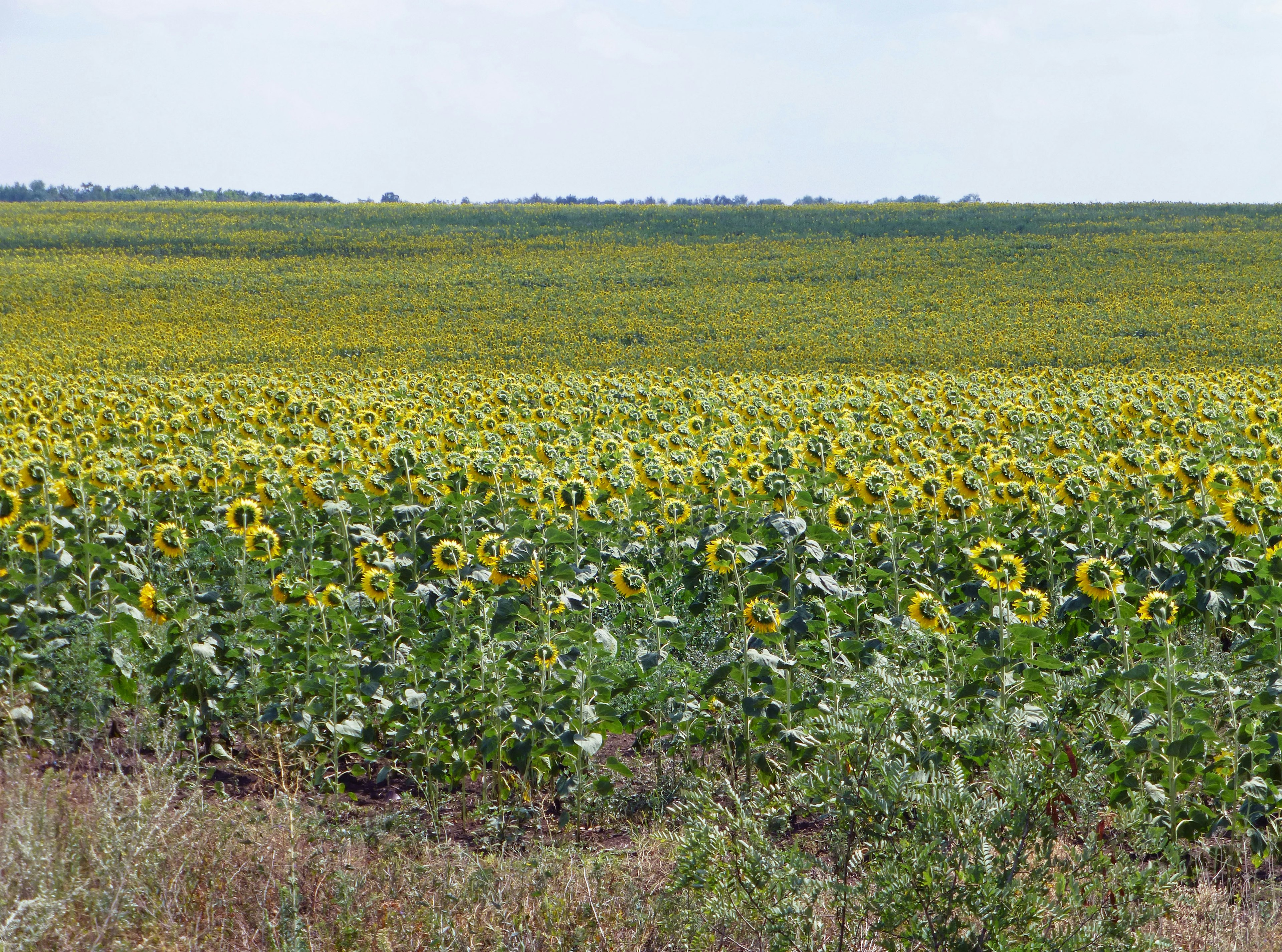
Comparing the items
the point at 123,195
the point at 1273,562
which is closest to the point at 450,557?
the point at 1273,562

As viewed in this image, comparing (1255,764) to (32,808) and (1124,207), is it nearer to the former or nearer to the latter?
(32,808)

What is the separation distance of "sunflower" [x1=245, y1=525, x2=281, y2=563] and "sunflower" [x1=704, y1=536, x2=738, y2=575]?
8.02 ft

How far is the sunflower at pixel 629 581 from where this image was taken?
5.57 meters

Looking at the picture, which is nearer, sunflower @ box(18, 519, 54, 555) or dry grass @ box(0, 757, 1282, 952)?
dry grass @ box(0, 757, 1282, 952)

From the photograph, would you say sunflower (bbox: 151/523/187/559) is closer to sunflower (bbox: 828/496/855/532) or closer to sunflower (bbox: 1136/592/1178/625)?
sunflower (bbox: 828/496/855/532)

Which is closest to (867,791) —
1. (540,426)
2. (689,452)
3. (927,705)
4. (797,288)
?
(927,705)

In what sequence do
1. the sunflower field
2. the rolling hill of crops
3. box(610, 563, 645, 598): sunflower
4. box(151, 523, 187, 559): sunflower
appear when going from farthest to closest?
the rolling hill of crops
box(151, 523, 187, 559): sunflower
box(610, 563, 645, 598): sunflower
the sunflower field

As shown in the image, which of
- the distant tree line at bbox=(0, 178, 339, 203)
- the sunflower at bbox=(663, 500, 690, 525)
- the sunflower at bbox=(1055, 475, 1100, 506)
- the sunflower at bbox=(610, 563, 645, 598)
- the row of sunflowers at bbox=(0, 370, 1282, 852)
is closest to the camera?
the row of sunflowers at bbox=(0, 370, 1282, 852)

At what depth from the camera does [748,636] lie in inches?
182

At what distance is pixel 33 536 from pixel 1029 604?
552 centimetres

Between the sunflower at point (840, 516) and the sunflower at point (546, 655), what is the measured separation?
84.9 inches

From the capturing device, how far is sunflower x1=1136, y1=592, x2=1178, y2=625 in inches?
163

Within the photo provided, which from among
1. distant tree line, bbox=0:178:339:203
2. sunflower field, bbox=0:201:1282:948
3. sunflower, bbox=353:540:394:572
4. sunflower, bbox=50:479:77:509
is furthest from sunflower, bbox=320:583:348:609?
distant tree line, bbox=0:178:339:203

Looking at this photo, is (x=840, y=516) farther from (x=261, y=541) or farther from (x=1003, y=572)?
(x=261, y=541)
